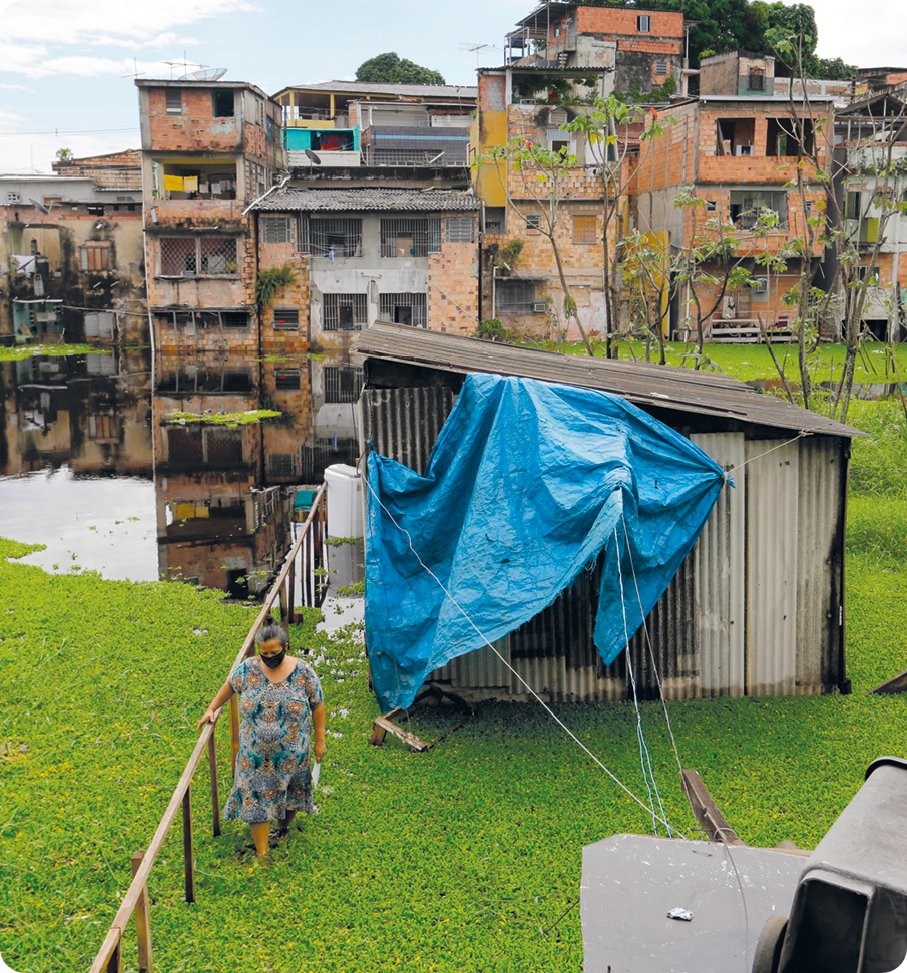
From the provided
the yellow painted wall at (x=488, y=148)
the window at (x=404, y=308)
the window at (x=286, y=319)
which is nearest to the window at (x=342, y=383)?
the window at (x=404, y=308)

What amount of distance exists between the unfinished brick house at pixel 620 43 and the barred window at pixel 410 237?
15097 mm

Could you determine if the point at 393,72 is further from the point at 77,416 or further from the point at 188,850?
the point at 188,850

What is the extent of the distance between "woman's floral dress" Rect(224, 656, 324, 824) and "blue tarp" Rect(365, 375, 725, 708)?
1.25 m

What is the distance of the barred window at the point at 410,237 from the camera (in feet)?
126

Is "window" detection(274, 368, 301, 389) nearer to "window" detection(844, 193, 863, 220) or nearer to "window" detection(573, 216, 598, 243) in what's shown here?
"window" detection(573, 216, 598, 243)

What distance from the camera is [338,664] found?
376 inches

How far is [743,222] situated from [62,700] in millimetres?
36349

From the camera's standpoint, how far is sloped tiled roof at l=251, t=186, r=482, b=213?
37.5m

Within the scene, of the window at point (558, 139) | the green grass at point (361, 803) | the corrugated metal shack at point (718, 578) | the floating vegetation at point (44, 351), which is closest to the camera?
the green grass at point (361, 803)

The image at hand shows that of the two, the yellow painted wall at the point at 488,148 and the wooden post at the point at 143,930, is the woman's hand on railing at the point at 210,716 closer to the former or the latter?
the wooden post at the point at 143,930

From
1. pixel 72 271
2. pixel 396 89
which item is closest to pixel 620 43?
pixel 396 89

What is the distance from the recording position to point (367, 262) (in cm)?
3884

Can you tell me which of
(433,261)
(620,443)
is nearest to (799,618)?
(620,443)

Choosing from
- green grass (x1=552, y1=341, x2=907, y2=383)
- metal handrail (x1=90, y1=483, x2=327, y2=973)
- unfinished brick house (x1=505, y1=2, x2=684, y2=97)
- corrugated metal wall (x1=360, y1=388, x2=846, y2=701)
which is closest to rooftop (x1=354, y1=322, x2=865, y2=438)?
corrugated metal wall (x1=360, y1=388, x2=846, y2=701)
